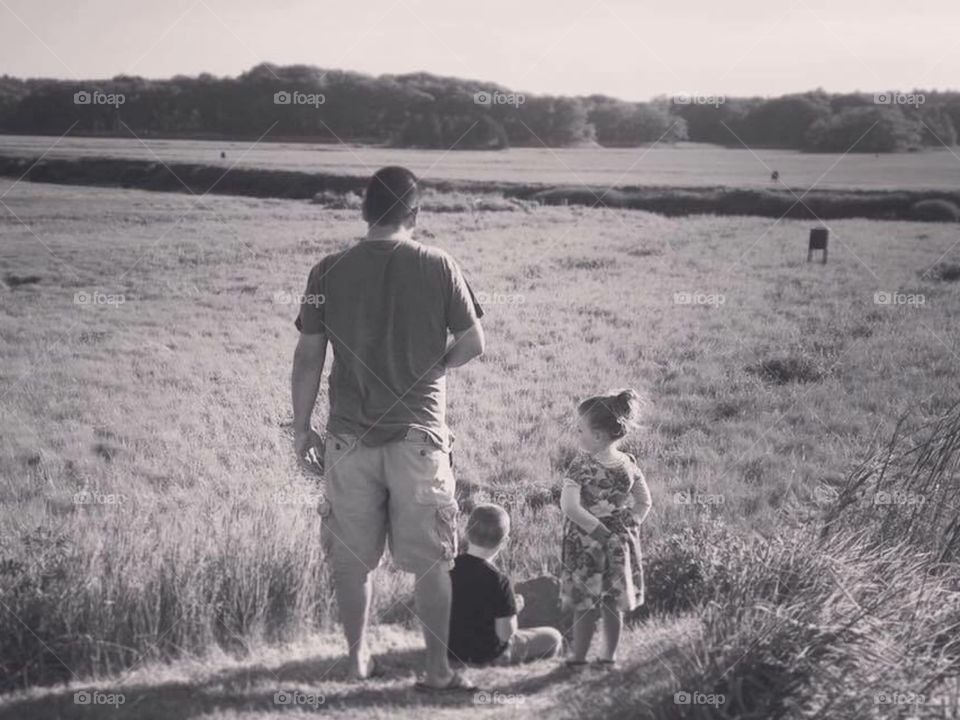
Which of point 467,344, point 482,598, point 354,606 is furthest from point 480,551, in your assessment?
point 467,344

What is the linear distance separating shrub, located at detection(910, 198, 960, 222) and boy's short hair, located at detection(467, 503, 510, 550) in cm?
331

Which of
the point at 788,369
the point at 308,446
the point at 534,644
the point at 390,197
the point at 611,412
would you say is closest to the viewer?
the point at 390,197

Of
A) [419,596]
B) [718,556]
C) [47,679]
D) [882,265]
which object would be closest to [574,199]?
[882,265]

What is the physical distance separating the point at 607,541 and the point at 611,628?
0.34 metres

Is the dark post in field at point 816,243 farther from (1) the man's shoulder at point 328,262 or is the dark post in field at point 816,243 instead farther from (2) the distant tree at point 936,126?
(1) the man's shoulder at point 328,262

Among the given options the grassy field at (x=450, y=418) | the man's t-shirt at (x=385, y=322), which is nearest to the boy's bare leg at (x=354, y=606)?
the grassy field at (x=450, y=418)

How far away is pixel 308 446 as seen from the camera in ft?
10.4

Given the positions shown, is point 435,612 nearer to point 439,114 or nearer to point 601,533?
point 601,533

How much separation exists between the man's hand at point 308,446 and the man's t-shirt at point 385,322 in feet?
0.35

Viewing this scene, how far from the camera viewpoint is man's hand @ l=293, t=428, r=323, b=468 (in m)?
3.15

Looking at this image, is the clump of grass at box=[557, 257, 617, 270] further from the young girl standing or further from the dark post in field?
the young girl standing

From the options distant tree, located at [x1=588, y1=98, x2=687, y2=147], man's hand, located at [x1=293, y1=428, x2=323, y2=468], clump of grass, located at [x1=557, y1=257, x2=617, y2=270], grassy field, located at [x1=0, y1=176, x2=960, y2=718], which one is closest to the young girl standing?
grassy field, located at [x1=0, y1=176, x2=960, y2=718]

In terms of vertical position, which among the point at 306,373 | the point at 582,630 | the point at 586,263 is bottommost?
the point at 582,630

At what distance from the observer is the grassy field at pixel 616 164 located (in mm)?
4961
